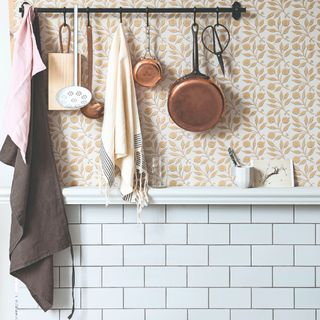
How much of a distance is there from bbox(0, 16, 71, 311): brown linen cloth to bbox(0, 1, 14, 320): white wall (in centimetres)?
18

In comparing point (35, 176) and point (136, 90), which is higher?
point (136, 90)

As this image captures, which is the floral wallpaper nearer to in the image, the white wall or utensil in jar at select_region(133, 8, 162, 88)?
utensil in jar at select_region(133, 8, 162, 88)

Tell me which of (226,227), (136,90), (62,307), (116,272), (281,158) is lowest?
(62,307)

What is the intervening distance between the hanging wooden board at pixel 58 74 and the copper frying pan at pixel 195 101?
348mm

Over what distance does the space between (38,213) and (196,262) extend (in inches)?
23.0

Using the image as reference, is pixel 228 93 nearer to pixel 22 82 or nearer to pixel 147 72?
pixel 147 72

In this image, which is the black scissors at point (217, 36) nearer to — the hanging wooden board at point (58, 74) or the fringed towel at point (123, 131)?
the fringed towel at point (123, 131)

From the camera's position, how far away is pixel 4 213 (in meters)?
1.79

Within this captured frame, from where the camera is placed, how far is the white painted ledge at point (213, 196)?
5.26ft

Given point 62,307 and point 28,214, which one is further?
point 62,307

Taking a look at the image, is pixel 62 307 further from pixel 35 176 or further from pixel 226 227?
pixel 226 227

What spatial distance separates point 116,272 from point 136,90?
2.16ft

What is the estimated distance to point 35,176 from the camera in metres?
1.62

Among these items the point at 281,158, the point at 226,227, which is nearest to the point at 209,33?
the point at 281,158
